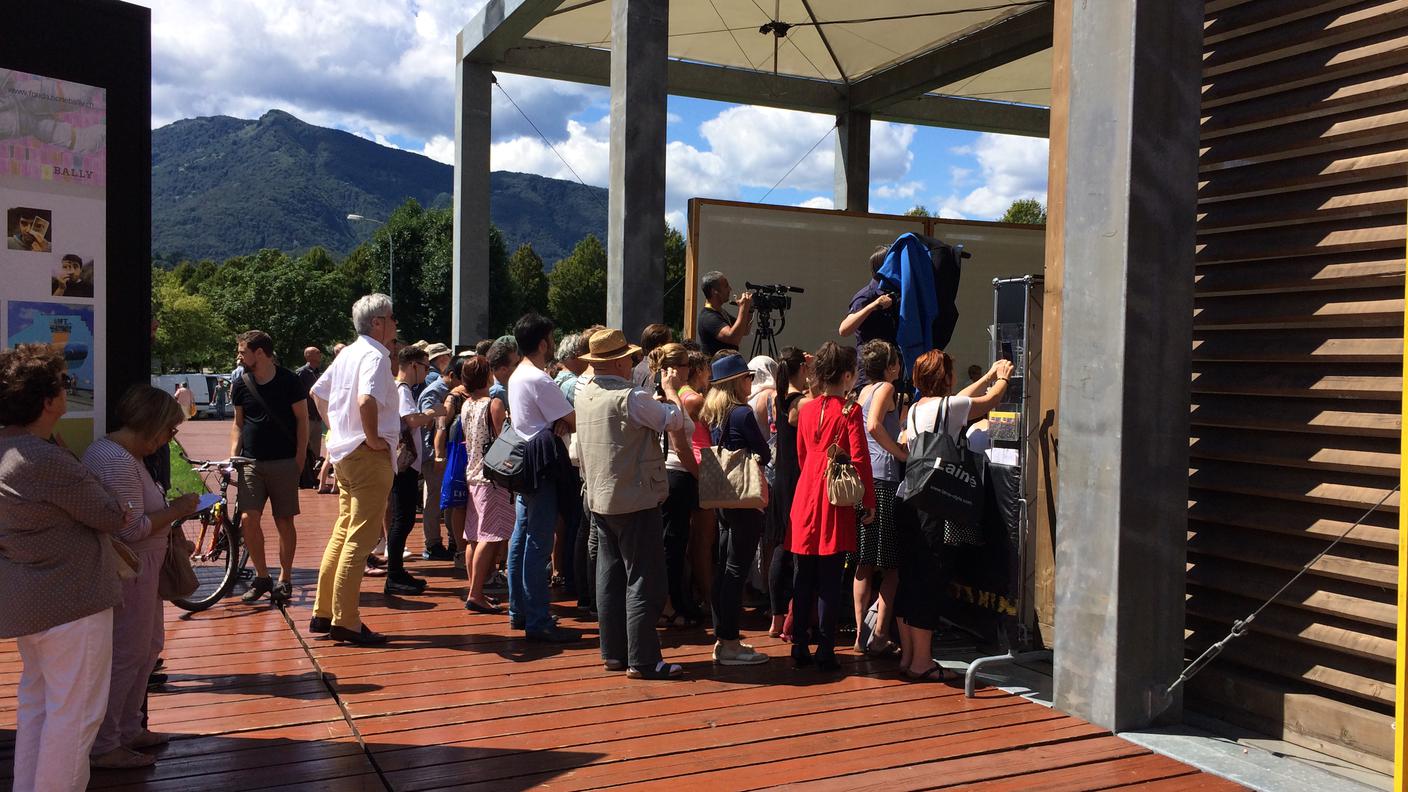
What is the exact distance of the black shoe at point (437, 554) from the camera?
29.3 ft

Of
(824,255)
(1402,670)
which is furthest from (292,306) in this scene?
(1402,670)

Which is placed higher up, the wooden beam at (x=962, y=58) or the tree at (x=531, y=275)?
the tree at (x=531, y=275)

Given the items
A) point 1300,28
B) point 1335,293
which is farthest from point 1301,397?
point 1300,28

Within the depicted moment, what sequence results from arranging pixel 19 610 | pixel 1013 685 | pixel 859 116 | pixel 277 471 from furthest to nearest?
pixel 859 116
pixel 277 471
pixel 1013 685
pixel 19 610

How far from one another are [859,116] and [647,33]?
726 cm

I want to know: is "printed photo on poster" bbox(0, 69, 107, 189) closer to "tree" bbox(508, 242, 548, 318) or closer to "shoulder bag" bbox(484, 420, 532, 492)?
"shoulder bag" bbox(484, 420, 532, 492)

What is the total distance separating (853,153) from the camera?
14781mm

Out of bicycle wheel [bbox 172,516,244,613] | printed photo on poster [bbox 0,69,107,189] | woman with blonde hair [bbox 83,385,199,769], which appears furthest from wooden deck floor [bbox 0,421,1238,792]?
printed photo on poster [bbox 0,69,107,189]

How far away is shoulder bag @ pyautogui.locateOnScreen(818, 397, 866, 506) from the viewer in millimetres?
5121

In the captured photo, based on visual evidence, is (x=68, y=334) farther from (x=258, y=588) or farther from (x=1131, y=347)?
(x=1131, y=347)

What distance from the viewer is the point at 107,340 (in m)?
4.26

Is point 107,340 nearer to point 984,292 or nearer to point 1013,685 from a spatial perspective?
point 1013,685

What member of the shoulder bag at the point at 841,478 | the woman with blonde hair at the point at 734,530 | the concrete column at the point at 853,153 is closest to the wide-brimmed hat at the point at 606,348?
the woman with blonde hair at the point at 734,530

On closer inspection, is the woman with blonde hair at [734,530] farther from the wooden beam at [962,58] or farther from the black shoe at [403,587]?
the wooden beam at [962,58]
